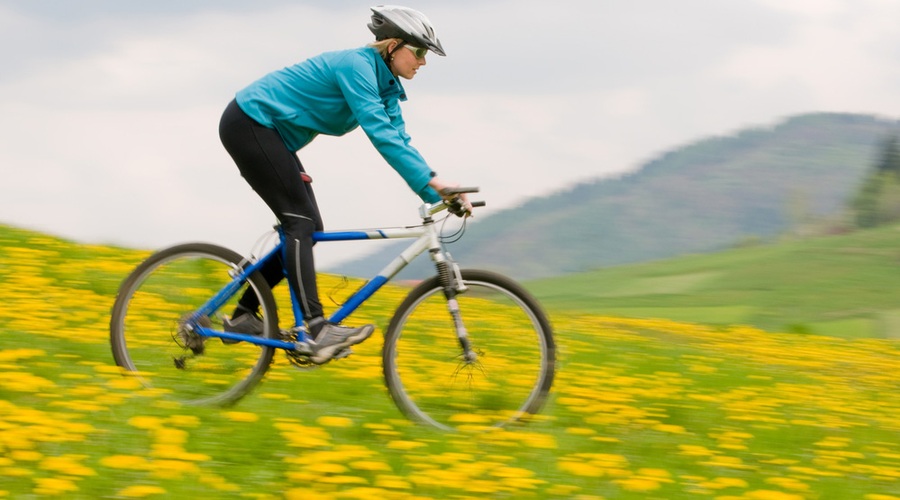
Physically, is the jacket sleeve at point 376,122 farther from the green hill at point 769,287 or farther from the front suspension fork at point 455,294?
the green hill at point 769,287

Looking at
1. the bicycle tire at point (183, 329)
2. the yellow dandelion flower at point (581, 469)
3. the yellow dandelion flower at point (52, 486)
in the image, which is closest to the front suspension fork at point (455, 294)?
the yellow dandelion flower at point (581, 469)

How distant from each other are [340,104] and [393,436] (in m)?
1.64

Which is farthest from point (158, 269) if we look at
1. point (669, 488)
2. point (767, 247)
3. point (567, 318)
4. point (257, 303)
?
point (767, 247)

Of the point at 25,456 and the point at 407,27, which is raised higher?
the point at 407,27

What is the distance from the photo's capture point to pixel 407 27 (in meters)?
5.41

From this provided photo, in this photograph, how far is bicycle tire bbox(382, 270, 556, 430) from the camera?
5.53 m

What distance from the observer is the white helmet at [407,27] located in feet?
17.8

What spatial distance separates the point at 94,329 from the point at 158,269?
227 centimetres

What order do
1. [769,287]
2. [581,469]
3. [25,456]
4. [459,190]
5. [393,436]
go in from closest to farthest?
[25,456] → [581,469] → [459,190] → [393,436] → [769,287]

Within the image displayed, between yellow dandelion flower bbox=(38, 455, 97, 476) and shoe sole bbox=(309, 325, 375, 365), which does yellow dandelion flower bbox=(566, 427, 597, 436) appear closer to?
shoe sole bbox=(309, 325, 375, 365)

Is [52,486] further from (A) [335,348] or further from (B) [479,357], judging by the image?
(B) [479,357]

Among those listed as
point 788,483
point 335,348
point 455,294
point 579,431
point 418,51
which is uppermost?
point 418,51

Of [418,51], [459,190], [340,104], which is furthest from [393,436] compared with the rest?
[418,51]

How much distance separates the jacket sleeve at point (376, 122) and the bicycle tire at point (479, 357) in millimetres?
534
